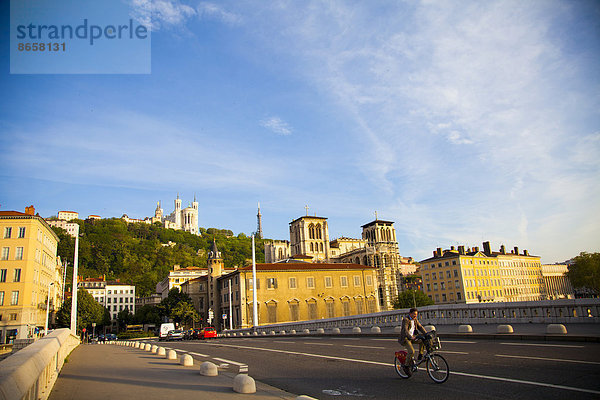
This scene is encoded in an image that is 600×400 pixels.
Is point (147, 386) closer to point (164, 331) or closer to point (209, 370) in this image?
point (209, 370)

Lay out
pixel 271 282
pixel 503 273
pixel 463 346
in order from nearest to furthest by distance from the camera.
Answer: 1. pixel 463 346
2. pixel 271 282
3. pixel 503 273

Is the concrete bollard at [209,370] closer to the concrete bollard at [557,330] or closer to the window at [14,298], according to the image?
the concrete bollard at [557,330]

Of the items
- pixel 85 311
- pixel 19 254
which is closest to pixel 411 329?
pixel 19 254

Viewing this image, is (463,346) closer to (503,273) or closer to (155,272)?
(503,273)

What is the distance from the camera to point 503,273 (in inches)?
4451

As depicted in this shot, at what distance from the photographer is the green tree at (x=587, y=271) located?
94.8m

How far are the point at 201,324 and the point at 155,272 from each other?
258 feet

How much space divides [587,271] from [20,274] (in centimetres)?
11080

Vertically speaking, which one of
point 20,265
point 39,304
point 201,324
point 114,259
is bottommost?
point 201,324

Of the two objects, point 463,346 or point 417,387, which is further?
point 463,346

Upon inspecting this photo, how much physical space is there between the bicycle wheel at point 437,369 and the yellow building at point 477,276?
9616 centimetres

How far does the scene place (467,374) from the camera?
9781 millimetres

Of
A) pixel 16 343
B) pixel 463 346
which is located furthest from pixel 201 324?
pixel 463 346

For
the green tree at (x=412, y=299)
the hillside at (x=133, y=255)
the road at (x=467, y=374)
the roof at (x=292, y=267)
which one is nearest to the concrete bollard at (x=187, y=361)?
the road at (x=467, y=374)
